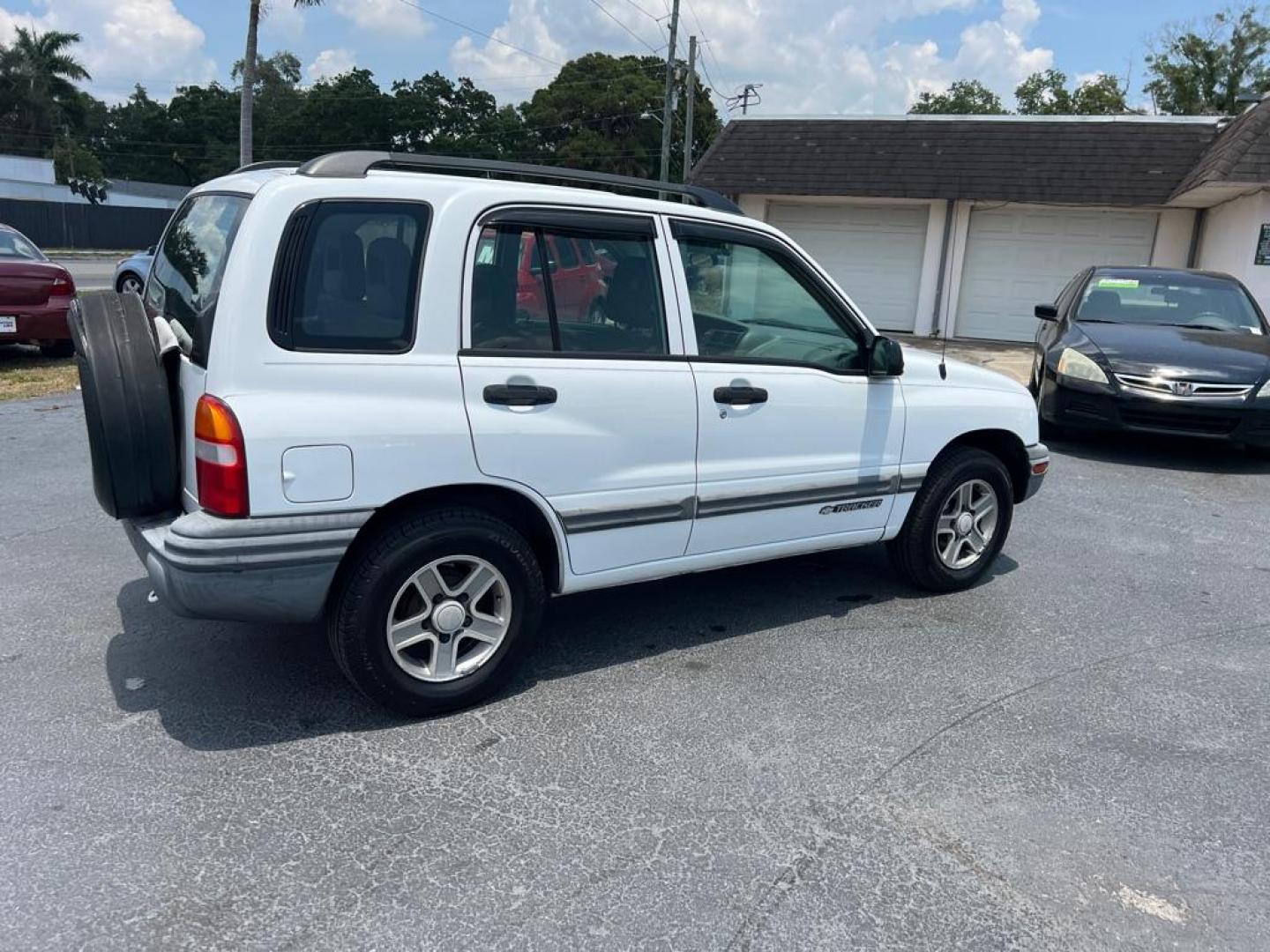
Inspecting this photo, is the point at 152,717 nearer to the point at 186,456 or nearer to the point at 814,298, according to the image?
the point at 186,456

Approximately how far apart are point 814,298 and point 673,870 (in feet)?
8.55

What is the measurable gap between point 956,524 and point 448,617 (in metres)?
2.72

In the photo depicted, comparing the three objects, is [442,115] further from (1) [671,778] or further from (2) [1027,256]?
(1) [671,778]

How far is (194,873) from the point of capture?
269 cm

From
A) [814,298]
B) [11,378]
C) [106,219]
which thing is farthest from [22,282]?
[106,219]

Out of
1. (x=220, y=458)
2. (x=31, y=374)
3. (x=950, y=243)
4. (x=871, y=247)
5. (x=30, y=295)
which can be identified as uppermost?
(x=950, y=243)

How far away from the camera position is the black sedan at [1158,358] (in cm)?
775

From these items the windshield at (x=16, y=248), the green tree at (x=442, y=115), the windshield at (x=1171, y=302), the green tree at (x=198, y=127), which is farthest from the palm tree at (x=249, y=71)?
the green tree at (x=198, y=127)

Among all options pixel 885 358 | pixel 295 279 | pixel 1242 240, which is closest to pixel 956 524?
pixel 885 358

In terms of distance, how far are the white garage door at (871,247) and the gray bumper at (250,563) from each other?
16.2m

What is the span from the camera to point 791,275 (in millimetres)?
4414

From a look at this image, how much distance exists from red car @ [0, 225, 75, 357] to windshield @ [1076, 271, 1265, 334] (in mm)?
10204

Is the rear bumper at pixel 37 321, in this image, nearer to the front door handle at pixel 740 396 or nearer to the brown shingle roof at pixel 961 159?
the front door handle at pixel 740 396

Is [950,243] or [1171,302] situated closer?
[1171,302]
